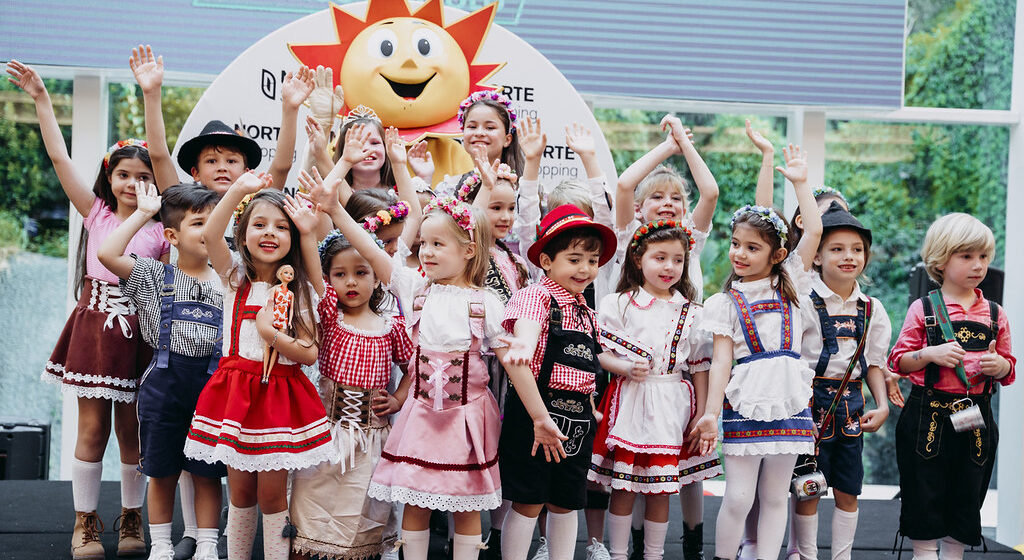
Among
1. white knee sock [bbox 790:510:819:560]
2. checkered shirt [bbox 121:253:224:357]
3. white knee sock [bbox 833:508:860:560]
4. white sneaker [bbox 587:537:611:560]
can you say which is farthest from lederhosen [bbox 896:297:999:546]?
checkered shirt [bbox 121:253:224:357]

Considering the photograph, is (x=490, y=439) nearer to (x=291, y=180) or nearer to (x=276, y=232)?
(x=276, y=232)

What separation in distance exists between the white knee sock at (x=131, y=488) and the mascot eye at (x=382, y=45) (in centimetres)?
241

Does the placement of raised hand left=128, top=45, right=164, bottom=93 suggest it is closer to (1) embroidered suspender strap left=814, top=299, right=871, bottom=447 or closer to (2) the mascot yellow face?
(2) the mascot yellow face

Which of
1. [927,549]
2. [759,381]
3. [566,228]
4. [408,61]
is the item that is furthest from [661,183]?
[927,549]

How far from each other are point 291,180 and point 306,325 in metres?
2.07

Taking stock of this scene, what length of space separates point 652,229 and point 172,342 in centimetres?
192

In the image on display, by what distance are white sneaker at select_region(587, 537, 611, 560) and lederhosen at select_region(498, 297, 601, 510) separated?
0.50 meters

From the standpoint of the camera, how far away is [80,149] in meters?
5.74

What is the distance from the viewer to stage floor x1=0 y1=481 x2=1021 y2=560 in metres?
4.24

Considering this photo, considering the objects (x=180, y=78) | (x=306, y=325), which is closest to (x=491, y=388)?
(x=306, y=325)

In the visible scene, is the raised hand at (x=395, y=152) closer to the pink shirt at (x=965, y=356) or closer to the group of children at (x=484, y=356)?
the group of children at (x=484, y=356)

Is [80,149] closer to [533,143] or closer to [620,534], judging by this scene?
[533,143]

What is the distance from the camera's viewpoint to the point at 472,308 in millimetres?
3479

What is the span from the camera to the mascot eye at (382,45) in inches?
202
